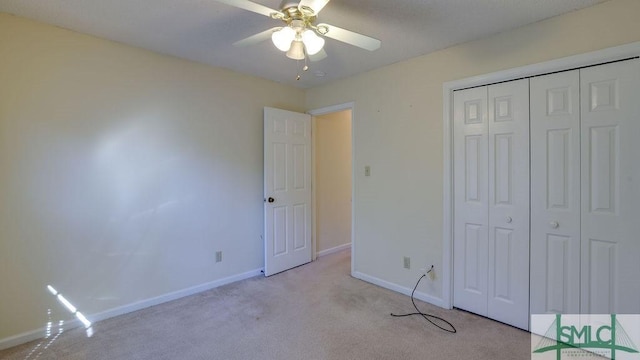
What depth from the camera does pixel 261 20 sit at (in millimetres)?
2225

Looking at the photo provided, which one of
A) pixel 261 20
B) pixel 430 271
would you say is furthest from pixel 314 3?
pixel 430 271

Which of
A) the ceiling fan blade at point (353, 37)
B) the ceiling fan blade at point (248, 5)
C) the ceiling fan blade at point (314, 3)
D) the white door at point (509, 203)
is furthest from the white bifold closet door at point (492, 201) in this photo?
the ceiling fan blade at point (248, 5)

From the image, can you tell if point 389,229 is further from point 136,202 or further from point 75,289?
point 75,289

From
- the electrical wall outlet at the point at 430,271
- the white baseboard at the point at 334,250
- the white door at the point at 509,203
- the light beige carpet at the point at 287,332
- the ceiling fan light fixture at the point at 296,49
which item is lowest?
the light beige carpet at the point at 287,332

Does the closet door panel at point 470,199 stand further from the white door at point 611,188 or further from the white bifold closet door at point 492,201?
the white door at point 611,188

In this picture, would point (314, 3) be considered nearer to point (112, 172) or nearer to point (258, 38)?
point (258, 38)

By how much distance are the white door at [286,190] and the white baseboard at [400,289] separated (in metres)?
0.87

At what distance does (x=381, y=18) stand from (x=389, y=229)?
2.01m

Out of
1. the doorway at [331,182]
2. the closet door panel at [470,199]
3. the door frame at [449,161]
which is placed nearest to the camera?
the door frame at [449,161]

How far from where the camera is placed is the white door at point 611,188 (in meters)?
1.92

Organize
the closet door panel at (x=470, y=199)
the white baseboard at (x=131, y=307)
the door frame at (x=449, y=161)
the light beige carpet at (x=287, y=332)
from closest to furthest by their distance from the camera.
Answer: the light beige carpet at (x=287, y=332)
the white baseboard at (x=131, y=307)
the door frame at (x=449, y=161)
the closet door panel at (x=470, y=199)

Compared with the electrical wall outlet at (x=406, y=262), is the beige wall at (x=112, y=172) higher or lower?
higher

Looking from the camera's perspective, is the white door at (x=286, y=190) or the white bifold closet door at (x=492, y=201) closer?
the white bifold closet door at (x=492, y=201)

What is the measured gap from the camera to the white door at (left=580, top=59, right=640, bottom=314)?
1.92 meters
